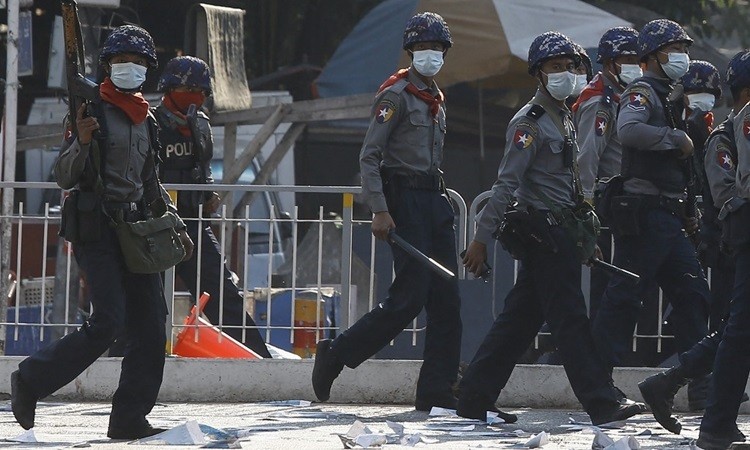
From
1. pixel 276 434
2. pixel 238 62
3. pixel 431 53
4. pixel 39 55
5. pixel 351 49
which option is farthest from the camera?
pixel 39 55

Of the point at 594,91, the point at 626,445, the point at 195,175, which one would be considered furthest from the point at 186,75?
the point at 626,445

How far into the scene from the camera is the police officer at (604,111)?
8922 millimetres

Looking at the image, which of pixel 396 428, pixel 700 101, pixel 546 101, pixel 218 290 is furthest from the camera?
pixel 218 290

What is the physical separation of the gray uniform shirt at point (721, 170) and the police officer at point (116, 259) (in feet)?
8.04

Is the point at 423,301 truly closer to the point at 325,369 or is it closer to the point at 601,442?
the point at 325,369

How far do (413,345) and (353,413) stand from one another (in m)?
1.03

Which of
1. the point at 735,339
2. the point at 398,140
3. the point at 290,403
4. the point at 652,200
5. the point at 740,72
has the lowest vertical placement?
the point at 290,403

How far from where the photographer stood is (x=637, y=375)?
9523 mm

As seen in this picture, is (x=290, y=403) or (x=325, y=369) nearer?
(x=325, y=369)

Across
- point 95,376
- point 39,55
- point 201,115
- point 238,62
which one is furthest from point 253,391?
point 39,55

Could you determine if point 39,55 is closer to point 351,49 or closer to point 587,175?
point 351,49

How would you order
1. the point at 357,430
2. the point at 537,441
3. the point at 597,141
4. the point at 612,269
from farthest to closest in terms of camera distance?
the point at 597,141
the point at 612,269
the point at 357,430
the point at 537,441

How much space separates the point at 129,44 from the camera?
7258 mm

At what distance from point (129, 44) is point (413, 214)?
1839 millimetres
